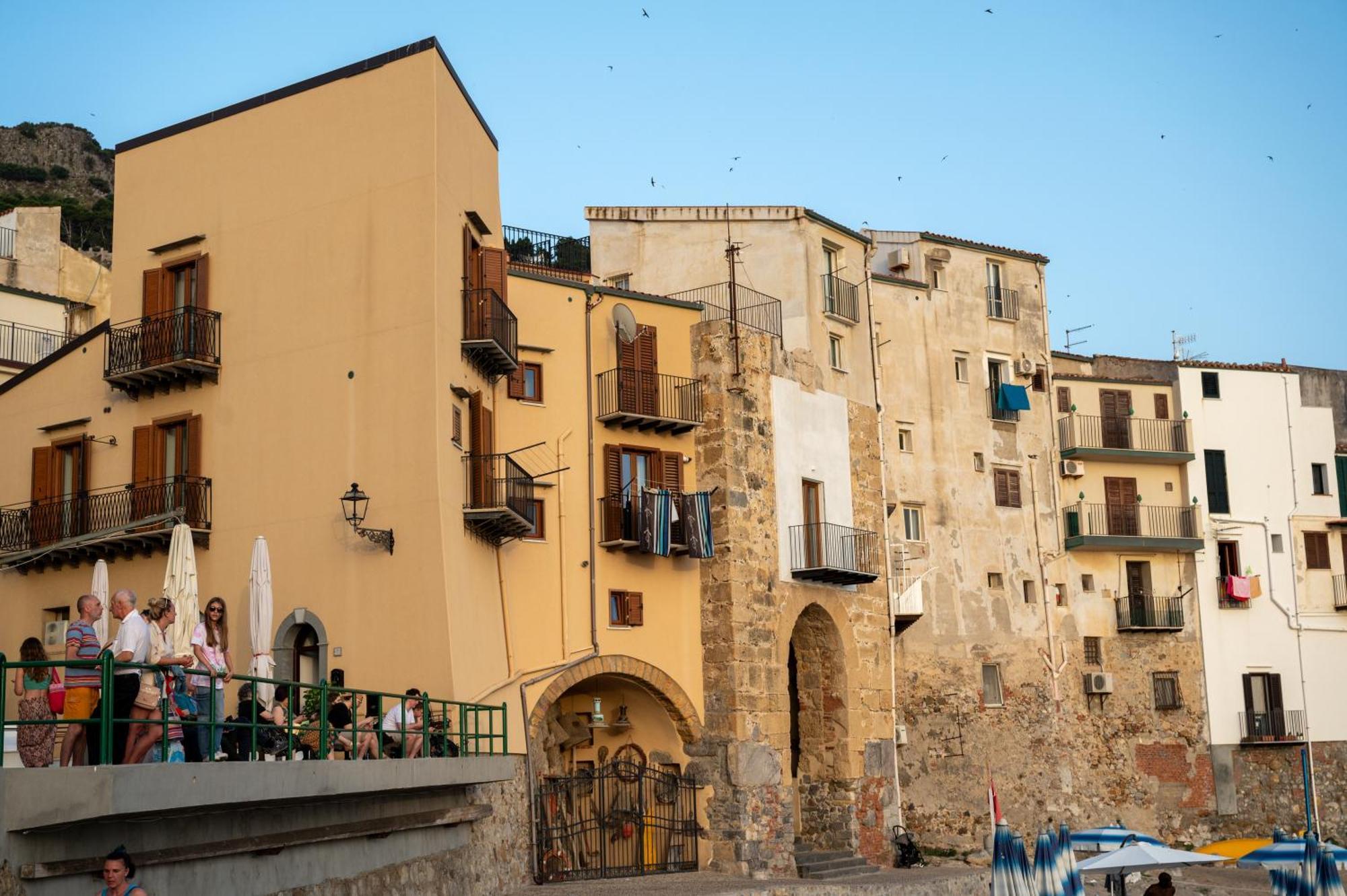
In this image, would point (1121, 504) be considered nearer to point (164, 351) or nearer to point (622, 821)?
point (622, 821)

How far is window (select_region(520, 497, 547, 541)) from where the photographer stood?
29.6m

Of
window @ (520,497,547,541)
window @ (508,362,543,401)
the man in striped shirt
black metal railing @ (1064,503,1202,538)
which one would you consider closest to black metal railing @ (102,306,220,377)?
window @ (508,362,543,401)

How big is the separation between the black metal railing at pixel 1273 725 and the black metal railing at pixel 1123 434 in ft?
26.3

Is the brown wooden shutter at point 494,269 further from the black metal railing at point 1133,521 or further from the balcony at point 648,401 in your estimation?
the black metal railing at point 1133,521

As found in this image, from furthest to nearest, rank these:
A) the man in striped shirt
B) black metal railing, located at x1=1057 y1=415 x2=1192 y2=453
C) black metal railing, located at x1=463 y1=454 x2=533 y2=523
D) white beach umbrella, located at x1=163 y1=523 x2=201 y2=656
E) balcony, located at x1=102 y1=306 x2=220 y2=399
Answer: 1. black metal railing, located at x1=1057 y1=415 x2=1192 y2=453
2. balcony, located at x1=102 y1=306 x2=220 y2=399
3. black metal railing, located at x1=463 y1=454 x2=533 y2=523
4. white beach umbrella, located at x1=163 y1=523 x2=201 y2=656
5. the man in striped shirt

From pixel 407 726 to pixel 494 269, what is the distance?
9596 mm

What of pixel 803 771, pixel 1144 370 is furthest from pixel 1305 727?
pixel 803 771

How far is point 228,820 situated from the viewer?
15.6 m

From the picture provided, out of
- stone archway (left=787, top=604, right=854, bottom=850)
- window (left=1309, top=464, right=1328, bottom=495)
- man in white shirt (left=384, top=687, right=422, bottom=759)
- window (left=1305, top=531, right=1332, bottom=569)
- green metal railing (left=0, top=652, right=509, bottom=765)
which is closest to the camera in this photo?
green metal railing (left=0, top=652, right=509, bottom=765)

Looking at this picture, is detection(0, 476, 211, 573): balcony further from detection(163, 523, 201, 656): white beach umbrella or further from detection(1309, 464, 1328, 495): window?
detection(1309, 464, 1328, 495): window

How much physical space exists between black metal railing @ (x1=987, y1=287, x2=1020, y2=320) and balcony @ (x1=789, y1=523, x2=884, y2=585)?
1103 centimetres

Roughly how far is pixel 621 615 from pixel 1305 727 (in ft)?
84.2

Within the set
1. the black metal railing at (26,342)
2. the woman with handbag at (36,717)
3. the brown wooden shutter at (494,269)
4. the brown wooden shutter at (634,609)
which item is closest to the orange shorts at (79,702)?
the woman with handbag at (36,717)

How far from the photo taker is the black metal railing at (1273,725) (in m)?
45.5
